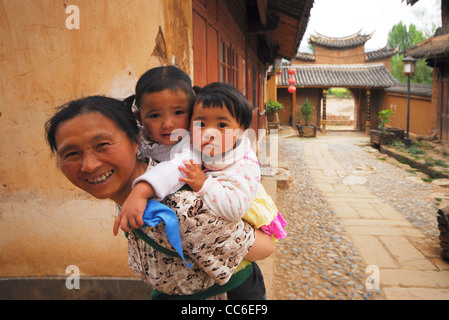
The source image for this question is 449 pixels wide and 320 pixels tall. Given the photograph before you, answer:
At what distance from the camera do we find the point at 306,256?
409cm

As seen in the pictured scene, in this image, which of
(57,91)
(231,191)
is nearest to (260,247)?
(231,191)

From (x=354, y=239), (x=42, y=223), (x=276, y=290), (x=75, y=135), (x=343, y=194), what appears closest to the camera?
(x=75, y=135)

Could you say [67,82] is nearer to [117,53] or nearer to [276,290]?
[117,53]

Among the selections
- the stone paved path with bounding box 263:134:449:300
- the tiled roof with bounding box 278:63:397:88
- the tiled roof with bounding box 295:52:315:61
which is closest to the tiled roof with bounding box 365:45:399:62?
the tiled roof with bounding box 278:63:397:88

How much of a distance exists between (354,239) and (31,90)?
13.8 ft

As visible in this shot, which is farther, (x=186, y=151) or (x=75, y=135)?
(x=186, y=151)

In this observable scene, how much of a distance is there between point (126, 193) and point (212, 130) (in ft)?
1.26

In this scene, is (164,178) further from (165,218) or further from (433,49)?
(433,49)

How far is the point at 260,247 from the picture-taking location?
4.20 feet

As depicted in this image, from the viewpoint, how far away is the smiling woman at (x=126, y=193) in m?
1.05

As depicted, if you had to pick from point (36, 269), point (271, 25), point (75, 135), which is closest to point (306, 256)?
point (36, 269)

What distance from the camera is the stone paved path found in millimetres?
3344

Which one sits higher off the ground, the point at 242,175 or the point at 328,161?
the point at 242,175

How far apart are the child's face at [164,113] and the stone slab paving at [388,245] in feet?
9.61
